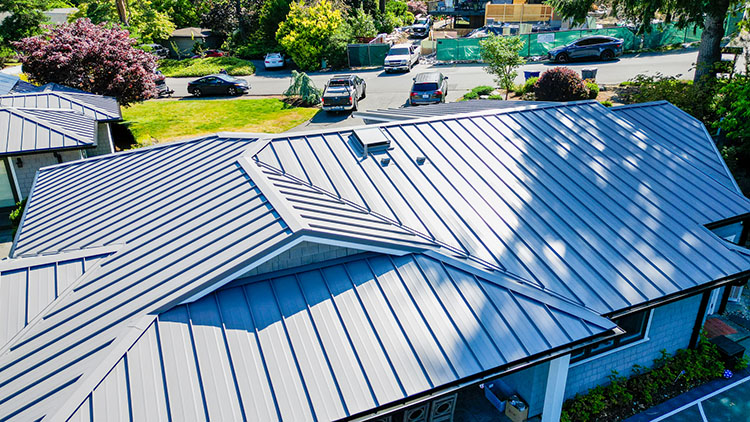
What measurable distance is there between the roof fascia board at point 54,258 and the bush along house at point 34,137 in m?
9.27

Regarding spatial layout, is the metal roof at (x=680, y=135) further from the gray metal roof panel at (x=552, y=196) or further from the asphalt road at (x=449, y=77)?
the asphalt road at (x=449, y=77)

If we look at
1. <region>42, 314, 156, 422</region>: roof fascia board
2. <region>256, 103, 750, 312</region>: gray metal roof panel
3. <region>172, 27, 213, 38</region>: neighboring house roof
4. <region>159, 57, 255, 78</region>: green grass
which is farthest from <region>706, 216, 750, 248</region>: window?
<region>172, 27, 213, 38</region>: neighboring house roof

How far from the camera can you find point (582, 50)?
1483 inches

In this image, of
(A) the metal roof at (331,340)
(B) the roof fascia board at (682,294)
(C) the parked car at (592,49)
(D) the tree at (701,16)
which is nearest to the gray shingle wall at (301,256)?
(A) the metal roof at (331,340)

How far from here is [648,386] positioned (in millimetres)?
10688

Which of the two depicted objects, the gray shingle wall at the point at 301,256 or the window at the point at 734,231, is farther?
the window at the point at 734,231

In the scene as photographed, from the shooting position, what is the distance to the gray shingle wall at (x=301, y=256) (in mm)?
8422

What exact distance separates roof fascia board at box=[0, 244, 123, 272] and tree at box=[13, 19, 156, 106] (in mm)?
18911

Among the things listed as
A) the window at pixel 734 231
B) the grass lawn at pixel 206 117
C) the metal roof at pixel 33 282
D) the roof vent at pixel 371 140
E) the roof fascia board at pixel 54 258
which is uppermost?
the roof vent at pixel 371 140

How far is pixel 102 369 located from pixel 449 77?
33230 mm

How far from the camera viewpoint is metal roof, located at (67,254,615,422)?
6.68 m

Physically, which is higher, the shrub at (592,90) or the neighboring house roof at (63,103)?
the neighboring house roof at (63,103)

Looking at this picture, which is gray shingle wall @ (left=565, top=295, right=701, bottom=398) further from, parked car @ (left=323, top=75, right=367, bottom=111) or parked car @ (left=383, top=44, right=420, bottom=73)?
parked car @ (left=383, top=44, right=420, bottom=73)

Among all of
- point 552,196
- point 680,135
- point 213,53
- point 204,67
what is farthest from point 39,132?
point 213,53
